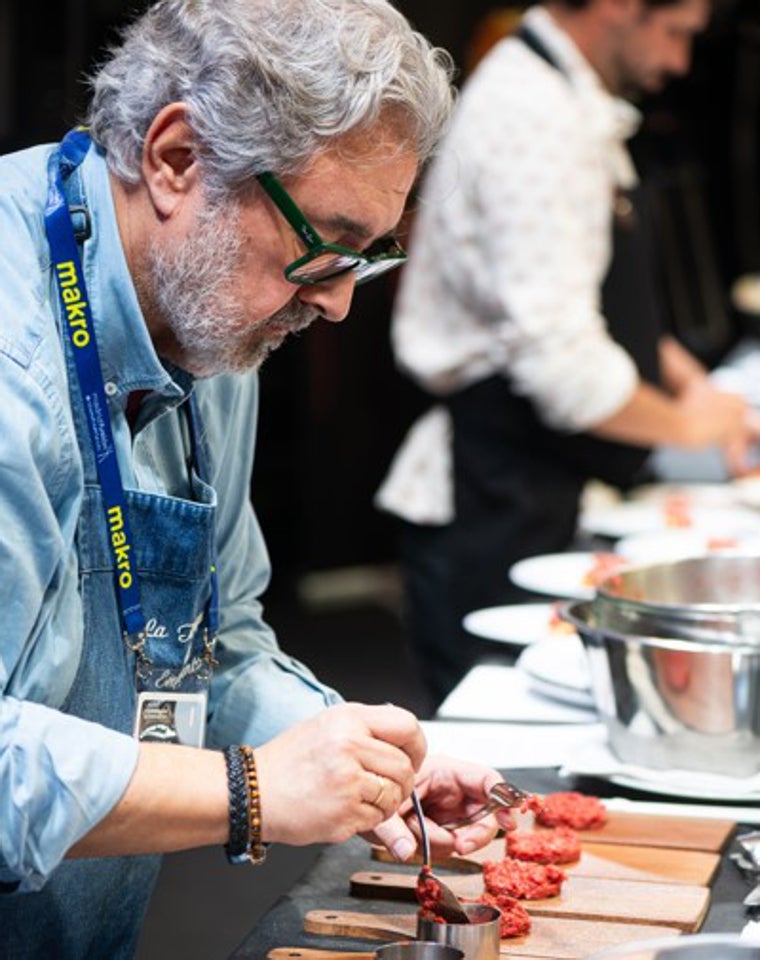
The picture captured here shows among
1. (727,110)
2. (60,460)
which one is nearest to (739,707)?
(60,460)

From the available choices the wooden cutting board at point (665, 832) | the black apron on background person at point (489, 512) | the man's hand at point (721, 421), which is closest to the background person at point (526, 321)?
the black apron on background person at point (489, 512)

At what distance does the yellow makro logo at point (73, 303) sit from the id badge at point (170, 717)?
0.39 m

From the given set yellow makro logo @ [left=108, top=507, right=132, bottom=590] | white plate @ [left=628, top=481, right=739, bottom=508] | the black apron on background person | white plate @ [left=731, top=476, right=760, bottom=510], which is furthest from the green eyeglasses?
white plate @ [left=731, top=476, right=760, bottom=510]

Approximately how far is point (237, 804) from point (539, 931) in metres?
0.38

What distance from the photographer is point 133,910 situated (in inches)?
83.0

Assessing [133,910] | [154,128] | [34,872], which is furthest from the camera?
[133,910]

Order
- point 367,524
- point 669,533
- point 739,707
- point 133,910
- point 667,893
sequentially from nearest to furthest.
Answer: point 667,893, point 133,910, point 739,707, point 669,533, point 367,524

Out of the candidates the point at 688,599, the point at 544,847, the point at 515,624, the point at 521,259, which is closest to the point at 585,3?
the point at 521,259

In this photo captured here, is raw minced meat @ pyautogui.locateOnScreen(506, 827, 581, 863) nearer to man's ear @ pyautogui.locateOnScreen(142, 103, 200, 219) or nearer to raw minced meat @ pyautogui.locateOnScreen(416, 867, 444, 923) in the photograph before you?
raw minced meat @ pyautogui.locateOnScreen(416, 867, 444, 923)

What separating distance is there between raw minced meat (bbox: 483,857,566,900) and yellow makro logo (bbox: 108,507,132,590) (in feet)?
1.55

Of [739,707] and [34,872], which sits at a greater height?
[34,872]

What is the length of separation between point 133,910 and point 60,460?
626 millimetres

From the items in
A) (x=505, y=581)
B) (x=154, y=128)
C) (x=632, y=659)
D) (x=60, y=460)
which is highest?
(x=154, y=128)

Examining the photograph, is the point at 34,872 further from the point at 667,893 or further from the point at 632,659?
the point at 632,659
